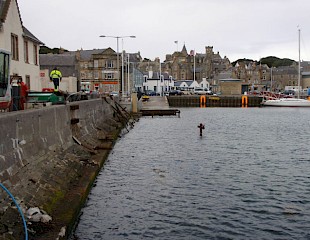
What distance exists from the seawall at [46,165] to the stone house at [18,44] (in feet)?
51.2

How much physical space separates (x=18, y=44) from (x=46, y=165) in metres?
25.9

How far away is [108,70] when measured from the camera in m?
106

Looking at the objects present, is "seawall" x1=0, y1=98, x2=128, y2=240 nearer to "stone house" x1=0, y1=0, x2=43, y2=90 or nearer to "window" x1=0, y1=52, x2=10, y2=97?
"window" x1=0, y1=52, x2=10, y2=97

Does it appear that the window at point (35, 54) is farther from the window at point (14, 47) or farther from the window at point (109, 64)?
the window at point (109, 64)

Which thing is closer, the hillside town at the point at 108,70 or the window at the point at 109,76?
the hillside town at the point at 108,70

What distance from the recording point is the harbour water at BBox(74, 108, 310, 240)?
13.1 metres

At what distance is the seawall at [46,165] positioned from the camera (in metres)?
11.5

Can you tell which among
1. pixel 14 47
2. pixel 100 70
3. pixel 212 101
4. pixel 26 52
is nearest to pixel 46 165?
pixel 14 47

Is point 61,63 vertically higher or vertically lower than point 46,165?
higher

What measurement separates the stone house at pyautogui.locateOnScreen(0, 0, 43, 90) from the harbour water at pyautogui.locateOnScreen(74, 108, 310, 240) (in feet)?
44.1

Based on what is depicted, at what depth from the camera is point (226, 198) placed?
650 inches

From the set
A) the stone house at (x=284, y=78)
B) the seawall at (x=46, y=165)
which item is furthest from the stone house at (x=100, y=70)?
the stone house at (x=284, y=78)

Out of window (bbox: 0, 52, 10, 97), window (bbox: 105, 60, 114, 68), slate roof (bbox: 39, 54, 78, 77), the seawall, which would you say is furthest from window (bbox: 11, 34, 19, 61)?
window (bbox: 105, 60, 114, 68)

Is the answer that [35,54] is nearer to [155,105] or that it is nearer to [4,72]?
[4,72]
